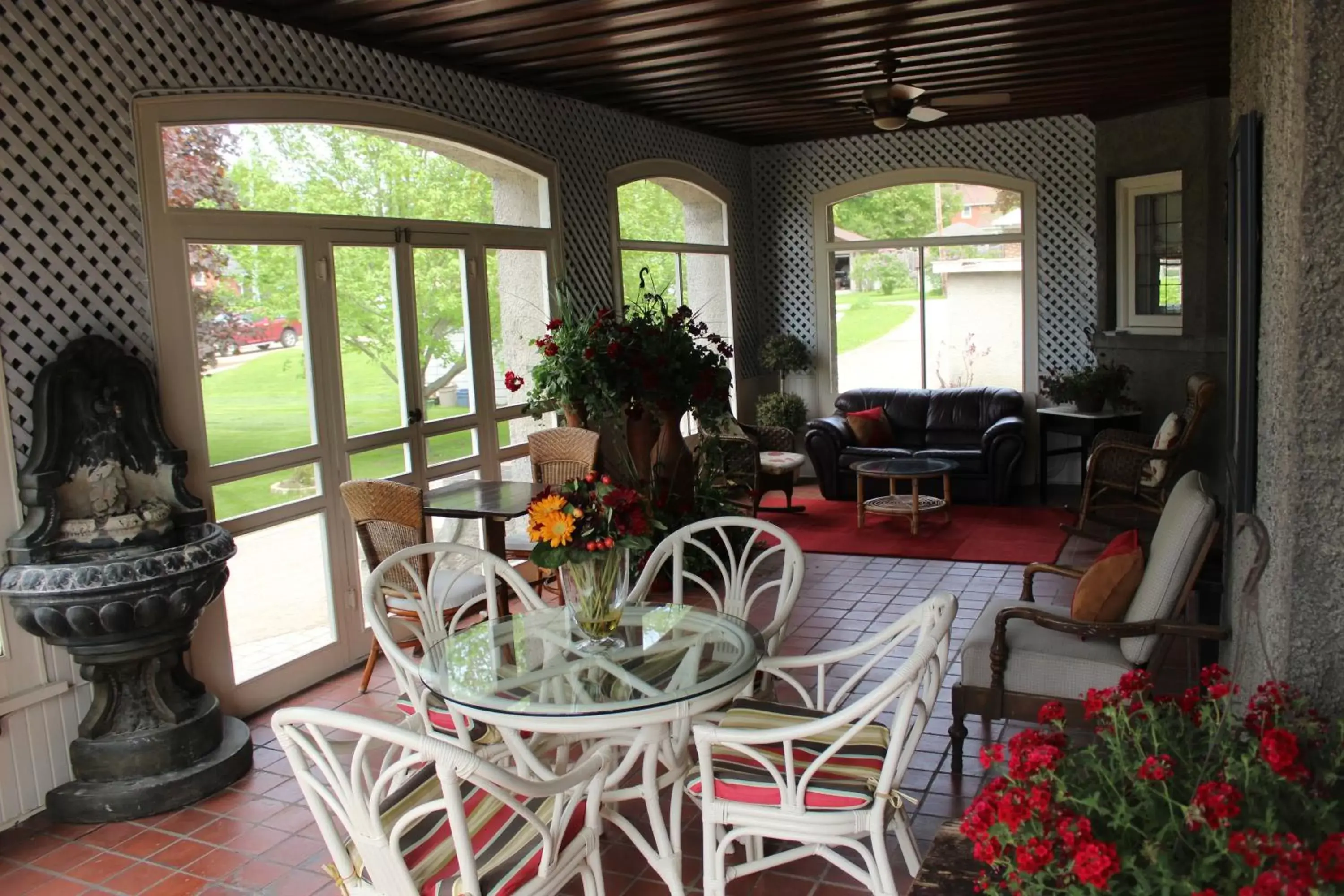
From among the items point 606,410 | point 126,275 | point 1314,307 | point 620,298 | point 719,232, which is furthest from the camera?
point 719,232

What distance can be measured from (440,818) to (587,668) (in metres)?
0.54

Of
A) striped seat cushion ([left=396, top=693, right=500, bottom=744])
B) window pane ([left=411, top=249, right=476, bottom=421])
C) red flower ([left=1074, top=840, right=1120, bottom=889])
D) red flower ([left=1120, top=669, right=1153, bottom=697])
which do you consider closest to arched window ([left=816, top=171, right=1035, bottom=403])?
window pane ([left=411, top=249, right=476, bottom=421])

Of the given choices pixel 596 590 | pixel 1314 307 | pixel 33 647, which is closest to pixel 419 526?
pixel 33 647

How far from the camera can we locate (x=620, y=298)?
25.6 feet

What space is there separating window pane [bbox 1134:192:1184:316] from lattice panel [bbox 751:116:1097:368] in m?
0.36

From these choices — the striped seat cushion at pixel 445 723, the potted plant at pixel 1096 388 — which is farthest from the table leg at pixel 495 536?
the potted plant at pixel 1096 388

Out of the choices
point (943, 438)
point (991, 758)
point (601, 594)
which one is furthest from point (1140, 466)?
point (991, 758)

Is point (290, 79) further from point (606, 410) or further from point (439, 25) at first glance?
point (606, 410)

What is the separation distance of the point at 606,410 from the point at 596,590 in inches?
118

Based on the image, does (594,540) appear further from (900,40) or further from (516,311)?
(516,311)

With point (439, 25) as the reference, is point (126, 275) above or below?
Answer: below

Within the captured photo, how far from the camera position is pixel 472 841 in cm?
248

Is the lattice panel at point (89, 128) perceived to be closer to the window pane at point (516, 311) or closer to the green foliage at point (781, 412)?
the window pane at point (516, 311)

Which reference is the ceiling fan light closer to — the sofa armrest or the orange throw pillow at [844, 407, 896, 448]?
the sofa armrest
